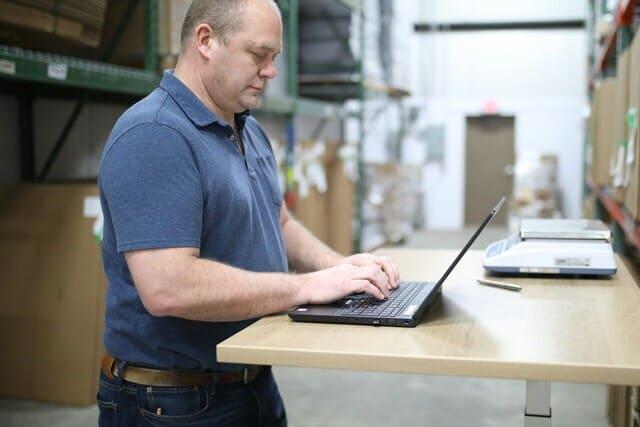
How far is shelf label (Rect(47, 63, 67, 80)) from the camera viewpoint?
3006 mm

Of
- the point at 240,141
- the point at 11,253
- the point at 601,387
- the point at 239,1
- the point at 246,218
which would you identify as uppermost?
the point at 239,1

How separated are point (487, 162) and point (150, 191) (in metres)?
12.0

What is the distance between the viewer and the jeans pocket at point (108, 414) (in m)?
1.71

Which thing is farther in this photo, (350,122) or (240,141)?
(350,122)

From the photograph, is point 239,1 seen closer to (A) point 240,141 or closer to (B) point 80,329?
(A) point 240,141

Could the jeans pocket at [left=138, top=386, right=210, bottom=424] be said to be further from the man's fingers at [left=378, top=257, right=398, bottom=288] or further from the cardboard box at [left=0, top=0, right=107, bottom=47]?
the cardboard box at [left=0, top=0, right=107, bottom=47]

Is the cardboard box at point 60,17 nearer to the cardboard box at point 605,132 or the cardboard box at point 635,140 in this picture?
the cardboard box at point 635,140

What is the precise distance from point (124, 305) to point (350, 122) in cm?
886

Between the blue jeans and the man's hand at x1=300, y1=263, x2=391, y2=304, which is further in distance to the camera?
the blue jeans

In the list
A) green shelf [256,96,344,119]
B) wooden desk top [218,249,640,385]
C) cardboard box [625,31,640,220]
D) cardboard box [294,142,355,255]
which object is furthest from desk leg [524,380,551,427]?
cardboard box [294,142,355,255]

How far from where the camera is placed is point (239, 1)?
1.63 metres

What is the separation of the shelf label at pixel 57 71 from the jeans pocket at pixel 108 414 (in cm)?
172

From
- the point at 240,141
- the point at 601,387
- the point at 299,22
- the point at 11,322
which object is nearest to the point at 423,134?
the point at 299,22

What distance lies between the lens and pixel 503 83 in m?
12.8
